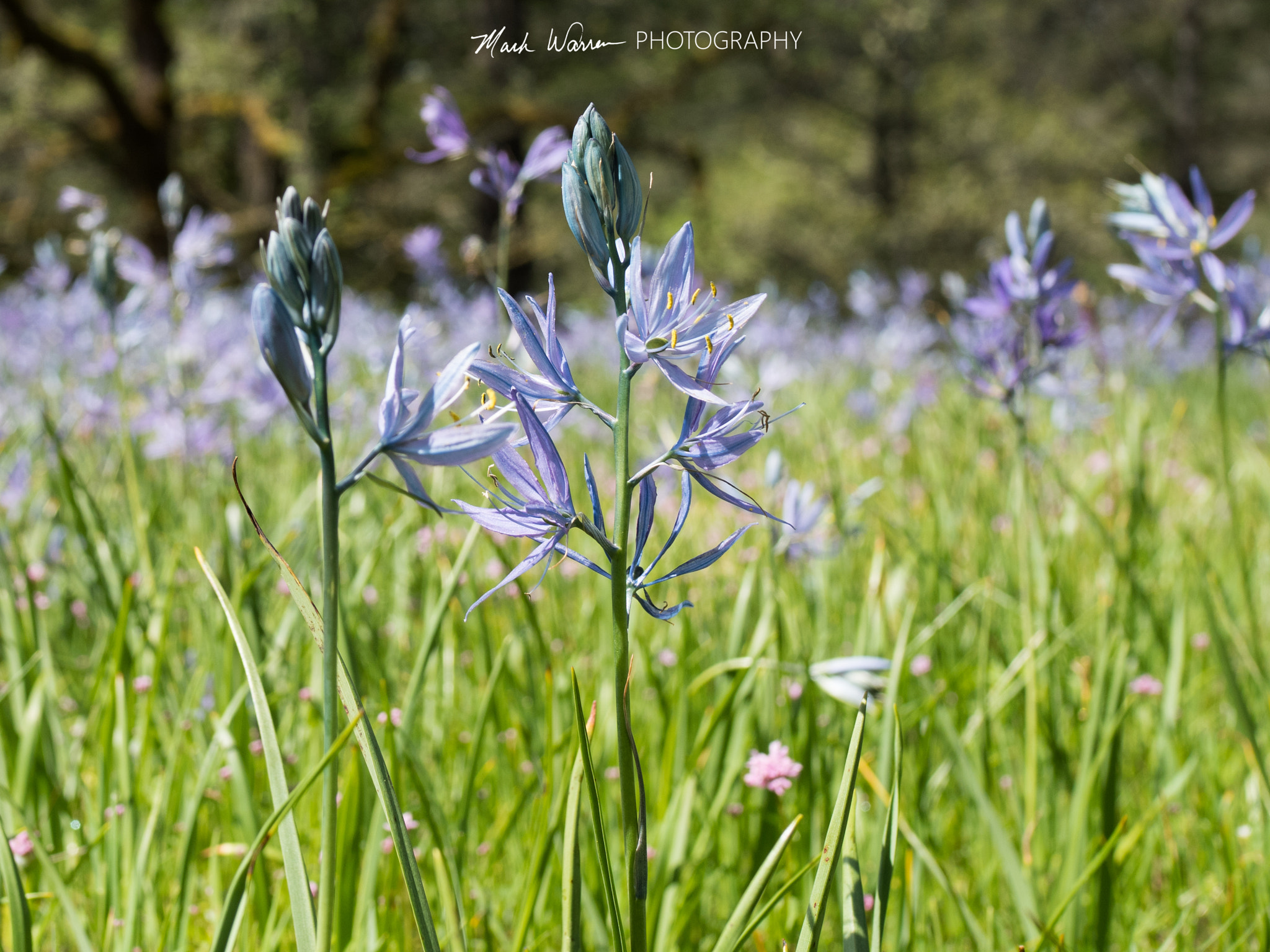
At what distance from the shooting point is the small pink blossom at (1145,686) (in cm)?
178

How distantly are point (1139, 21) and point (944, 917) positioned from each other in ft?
93.3

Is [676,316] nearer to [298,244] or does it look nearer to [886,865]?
[298,244]

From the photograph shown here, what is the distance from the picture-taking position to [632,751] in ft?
2.29

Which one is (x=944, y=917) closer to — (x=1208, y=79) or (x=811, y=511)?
(x=811, y=511)

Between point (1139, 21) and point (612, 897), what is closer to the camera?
point (612, 897)

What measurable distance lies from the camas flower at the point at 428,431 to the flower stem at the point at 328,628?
34mm

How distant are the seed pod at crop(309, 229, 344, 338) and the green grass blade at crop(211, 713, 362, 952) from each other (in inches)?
11.1

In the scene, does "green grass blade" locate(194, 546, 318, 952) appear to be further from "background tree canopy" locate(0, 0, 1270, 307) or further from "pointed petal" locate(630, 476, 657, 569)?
"background tree canopy" locate(0, 0, 1270, 307)

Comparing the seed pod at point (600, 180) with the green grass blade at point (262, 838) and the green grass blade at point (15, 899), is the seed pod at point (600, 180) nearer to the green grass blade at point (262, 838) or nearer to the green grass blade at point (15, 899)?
the green grass blade at point (262, 838)

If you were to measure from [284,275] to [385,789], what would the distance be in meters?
0.37

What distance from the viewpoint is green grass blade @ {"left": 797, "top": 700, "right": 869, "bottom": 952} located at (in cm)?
68

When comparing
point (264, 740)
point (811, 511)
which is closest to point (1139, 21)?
point (811, 511)

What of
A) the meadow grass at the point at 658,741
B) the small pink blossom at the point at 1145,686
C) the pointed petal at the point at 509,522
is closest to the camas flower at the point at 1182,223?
the meadow grass at the point at 658,741

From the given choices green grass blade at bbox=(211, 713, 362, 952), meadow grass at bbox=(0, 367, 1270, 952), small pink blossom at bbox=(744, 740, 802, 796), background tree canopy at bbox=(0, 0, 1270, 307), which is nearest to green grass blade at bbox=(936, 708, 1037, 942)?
meadow grass at bbox=(0, 367, 1270, 952)
